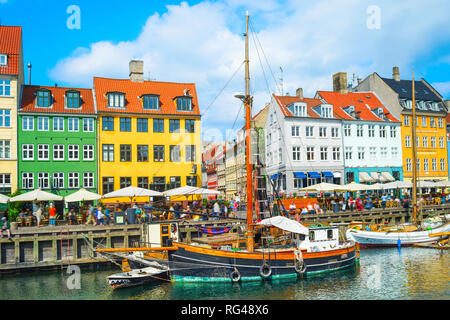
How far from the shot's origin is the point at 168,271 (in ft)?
76.3

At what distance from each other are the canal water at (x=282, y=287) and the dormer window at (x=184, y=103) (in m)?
22.7

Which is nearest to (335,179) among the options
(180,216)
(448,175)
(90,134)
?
(448,175)

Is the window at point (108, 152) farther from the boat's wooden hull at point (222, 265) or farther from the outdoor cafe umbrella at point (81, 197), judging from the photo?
the boat's wooden hull at point (222, 265)

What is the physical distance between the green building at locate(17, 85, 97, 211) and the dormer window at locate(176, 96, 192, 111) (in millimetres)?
8809

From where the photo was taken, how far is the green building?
130ft

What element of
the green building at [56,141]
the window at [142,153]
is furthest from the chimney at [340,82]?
the green building at [56,141]

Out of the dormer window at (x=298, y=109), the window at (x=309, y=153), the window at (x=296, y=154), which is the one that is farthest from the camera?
the dormer window at (x=298, y=109)

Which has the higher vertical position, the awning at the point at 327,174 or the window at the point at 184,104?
the window at the point at 184,104

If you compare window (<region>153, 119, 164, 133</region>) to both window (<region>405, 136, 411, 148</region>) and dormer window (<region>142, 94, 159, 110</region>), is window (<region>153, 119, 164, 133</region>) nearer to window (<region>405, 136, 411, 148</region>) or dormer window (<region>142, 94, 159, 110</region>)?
dormer window (<region>142, 94, 159, 110</region>)

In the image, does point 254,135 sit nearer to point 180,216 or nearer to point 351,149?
point 180,216

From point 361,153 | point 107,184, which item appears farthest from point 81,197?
point 361,153

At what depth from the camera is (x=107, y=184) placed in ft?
138

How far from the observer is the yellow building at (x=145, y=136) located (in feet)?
140

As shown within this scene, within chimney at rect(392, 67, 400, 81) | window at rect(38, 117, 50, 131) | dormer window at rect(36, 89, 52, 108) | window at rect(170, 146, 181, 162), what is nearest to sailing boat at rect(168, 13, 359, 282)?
window at rect(170, 146, 181, 162)
